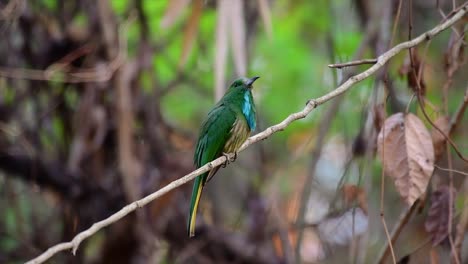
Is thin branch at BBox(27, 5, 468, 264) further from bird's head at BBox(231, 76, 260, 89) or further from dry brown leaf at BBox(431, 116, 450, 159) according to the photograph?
bird's head at BBox(231, 76, 260, 89)

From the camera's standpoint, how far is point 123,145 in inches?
178

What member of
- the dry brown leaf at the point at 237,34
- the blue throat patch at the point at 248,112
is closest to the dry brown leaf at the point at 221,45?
the dry brown leaf at the point at 237,34

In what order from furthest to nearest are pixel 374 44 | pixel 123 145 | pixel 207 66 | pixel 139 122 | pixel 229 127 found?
pixel 207 66 < pixel 139 122 < pixel 374 44 < pixel 123 145 < pixel 229 127

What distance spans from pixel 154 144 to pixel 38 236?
0.96m

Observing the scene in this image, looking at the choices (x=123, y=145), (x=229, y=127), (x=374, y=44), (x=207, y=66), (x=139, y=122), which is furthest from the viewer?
(x=207, y=66)

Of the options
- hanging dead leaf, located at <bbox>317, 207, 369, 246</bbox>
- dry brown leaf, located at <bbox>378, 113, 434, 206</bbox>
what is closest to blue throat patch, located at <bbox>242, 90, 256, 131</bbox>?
hanging dead leaf, located at <bbox>317, 207, 369, 246</bbox>

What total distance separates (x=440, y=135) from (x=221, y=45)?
1.29 m

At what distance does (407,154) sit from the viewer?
107 inches

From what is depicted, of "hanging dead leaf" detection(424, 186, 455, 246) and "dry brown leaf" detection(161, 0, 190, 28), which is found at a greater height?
"dry brown leaf" detection(161, 0, 190, 28)

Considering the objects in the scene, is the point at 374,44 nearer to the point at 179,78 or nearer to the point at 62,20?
the point at 179,78

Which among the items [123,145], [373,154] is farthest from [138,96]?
[373,154]

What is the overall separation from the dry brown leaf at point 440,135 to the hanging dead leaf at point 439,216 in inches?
6.5

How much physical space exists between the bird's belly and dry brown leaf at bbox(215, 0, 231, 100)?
0.69 feet

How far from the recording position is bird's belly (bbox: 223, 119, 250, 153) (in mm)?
3609
